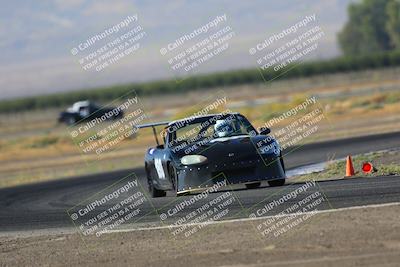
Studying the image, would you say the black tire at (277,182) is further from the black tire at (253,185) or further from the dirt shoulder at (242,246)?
the dirt shoulder at (242,246)

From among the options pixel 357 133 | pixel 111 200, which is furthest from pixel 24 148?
pixel 111 200

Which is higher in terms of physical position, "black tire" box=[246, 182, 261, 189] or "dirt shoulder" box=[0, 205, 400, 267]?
"dirt shoulder" box=[0, 205, 400, 267]

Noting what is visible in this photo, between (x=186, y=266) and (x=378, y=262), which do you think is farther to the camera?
(x=186, y=266)

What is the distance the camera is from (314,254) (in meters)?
9.48

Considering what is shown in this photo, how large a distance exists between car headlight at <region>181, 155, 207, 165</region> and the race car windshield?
0.74 meters

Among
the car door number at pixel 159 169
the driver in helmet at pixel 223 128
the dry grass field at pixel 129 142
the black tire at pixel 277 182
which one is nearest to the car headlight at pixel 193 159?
the car door number at pixel 159 169

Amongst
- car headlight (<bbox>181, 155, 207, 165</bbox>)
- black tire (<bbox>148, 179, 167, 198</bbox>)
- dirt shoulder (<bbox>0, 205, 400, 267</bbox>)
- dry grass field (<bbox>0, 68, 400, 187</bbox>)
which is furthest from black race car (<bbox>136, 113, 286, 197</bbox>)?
dry grass field (<bbox>0, 68, 400, 187</bbox>)

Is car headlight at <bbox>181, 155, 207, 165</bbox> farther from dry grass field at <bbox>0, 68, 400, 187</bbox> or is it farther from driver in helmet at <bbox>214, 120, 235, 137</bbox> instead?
dry grass field at <bbox>0, 68, 400, 187</bbox>

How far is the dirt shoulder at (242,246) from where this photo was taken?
9.38 meters

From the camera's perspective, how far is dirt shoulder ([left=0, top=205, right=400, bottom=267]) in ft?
30.8

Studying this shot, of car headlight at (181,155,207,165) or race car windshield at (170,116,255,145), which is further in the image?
race car windshield at (170,116,255,145)

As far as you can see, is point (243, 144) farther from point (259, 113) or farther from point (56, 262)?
point (259, 113)

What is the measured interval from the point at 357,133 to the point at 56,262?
78.7ft

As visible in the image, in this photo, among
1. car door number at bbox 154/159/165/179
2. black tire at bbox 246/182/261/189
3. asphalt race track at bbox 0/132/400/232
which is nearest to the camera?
asphalt race track at bbox 0/132/400/232
